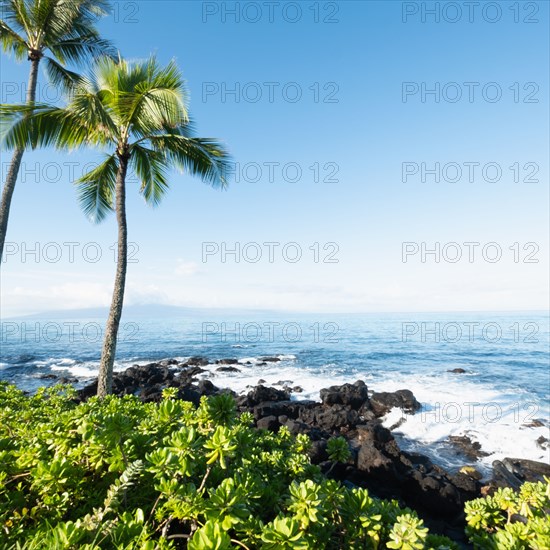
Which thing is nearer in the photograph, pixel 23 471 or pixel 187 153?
pixel 23 471

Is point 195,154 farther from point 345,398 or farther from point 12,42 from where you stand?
point 345,398

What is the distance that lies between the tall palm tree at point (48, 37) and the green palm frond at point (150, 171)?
120 inches

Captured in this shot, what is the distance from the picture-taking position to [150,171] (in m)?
11.1

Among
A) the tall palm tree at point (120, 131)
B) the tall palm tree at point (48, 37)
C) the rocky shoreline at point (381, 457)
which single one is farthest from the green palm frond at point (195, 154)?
the rocky shoreline at point (381, 457)

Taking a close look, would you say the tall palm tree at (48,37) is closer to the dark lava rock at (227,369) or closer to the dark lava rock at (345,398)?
the dark lava rock at (345,398)

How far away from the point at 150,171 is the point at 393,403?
14.6 metres

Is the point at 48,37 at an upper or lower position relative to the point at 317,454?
upper

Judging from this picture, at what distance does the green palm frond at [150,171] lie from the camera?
10078 millimetres

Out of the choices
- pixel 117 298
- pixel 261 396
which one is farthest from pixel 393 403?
pixel 117 298

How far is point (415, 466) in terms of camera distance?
9.14 metres

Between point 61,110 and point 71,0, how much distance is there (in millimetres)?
5362

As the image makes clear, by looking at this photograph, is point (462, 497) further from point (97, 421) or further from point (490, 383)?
point (490, 383)

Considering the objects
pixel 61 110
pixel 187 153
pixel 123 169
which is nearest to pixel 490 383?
pixel 187 153

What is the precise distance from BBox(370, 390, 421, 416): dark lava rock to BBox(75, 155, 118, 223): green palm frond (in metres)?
14.3
